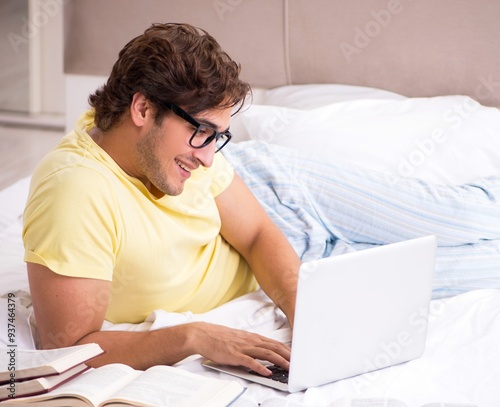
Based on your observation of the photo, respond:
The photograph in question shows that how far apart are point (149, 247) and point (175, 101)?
0.27 meters

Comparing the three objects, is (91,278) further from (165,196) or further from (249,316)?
(249,316)

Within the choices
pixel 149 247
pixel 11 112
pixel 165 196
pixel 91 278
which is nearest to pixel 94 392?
pixel 91 278

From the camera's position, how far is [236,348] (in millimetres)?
1339

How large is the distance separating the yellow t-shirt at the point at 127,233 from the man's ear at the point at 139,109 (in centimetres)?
9

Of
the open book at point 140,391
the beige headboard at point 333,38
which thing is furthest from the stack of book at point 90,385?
the beige headboard at point 333,38

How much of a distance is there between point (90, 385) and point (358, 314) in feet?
1.44

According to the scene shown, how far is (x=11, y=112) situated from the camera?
409cm

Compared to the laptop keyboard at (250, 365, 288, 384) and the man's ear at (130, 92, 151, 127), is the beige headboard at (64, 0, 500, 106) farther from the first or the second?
the laptop keyboard at (250, 365, 288, 384)

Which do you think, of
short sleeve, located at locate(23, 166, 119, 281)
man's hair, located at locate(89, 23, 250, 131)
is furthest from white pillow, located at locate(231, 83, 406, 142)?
short sleeve, located at locate(23, 166, 119, 281)

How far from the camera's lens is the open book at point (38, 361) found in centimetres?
111

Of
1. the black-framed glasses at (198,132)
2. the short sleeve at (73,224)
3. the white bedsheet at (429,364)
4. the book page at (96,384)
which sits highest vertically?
the black-framed glasses at (198,132)

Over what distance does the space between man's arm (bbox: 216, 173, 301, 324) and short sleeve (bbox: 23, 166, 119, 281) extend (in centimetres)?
35

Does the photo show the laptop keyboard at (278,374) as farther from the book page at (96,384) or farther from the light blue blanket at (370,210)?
the light blue blanket at (370,210)

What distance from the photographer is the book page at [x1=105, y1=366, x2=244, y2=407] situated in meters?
1.07
